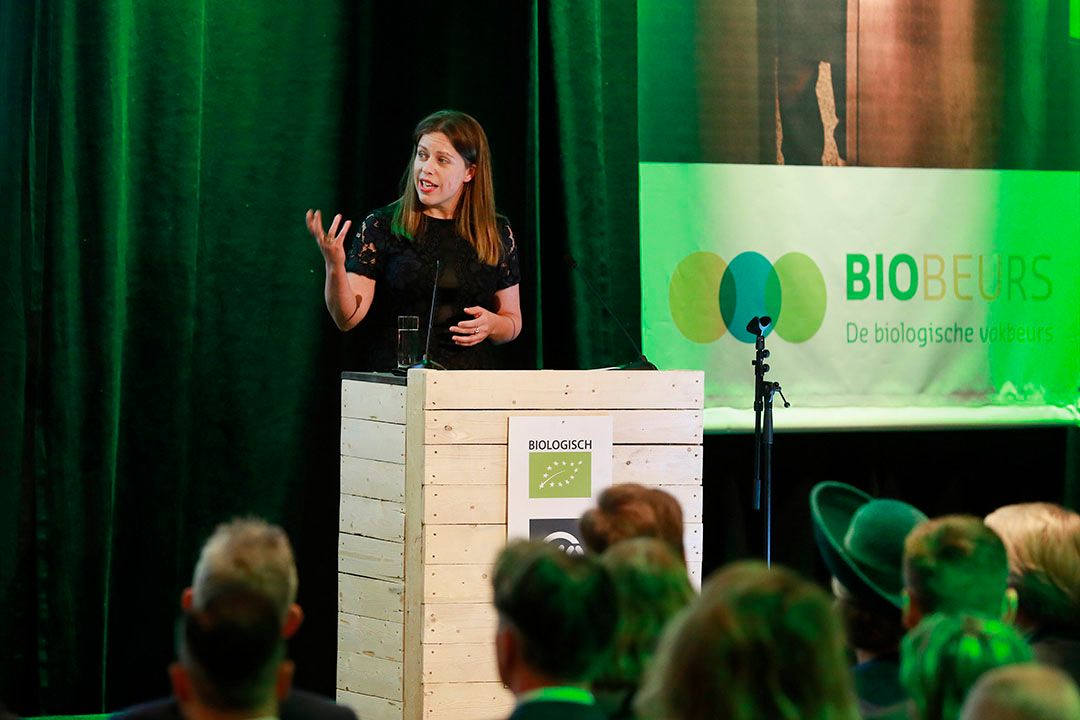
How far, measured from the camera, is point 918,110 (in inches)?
215

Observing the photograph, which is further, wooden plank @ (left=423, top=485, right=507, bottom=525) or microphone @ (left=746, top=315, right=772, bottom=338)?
microphone @ (left=746, top=315, right=772, bottom=338)

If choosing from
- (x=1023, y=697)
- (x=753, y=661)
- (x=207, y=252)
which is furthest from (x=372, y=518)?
(x=1023, y=697)

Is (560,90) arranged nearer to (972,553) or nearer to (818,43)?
(818,43)

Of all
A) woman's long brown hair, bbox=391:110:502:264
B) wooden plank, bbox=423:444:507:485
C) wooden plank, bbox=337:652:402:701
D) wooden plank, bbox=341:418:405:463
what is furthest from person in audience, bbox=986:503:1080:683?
woman's long brown hair, bbox=391:110:502:264

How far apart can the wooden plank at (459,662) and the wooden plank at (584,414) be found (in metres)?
0.55

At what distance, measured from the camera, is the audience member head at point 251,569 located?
6.12ft

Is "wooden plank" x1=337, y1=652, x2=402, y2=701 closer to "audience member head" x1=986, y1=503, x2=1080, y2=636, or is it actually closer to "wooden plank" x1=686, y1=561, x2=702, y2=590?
"wooden plank" x1=686, y1=561, x2=702, y2=590

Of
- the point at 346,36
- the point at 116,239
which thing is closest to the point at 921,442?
the point at 346,36

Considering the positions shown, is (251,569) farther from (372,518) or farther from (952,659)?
(372,518)

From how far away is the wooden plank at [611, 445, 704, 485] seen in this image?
395cm

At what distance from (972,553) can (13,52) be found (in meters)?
3.46

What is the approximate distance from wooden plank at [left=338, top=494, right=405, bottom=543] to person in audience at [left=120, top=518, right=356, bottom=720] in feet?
5.47

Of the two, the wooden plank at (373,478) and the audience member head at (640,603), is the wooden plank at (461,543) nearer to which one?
the wooden plank at (373,478)

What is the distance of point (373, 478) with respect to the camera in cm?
409
